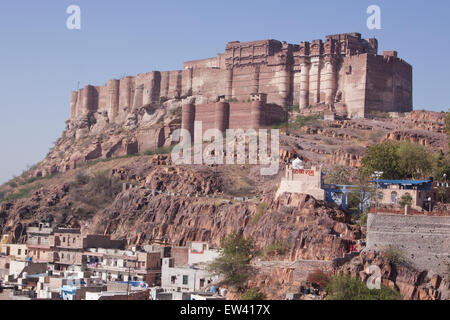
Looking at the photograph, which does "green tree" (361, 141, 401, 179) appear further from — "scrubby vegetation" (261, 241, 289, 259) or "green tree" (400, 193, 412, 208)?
"scrubby vegetation" (261, 241, 289, 259)

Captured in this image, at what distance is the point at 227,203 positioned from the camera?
62031 mm

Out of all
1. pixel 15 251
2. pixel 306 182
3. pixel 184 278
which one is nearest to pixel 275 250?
pixel 184 278

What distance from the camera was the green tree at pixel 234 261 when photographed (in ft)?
150

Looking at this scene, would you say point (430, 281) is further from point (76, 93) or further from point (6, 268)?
point (76, 93)

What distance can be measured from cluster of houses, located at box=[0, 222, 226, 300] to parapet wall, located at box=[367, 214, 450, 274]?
31.6 feet

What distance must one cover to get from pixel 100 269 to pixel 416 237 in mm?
21809

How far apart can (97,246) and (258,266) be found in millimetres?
17817

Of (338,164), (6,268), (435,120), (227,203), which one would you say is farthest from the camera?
(435,120)

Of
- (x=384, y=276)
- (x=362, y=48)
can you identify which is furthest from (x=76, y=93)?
(x=384, y=276)

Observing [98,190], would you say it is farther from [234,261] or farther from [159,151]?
[234,261]

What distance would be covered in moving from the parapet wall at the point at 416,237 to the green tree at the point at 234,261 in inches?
300

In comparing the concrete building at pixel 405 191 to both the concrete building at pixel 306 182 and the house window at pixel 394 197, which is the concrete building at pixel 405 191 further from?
the concrete building at pixel 306 182

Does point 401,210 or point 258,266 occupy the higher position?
point 401,210

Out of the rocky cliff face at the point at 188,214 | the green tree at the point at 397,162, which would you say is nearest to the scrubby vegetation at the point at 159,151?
the rocky cliff face at the point at 188,214
